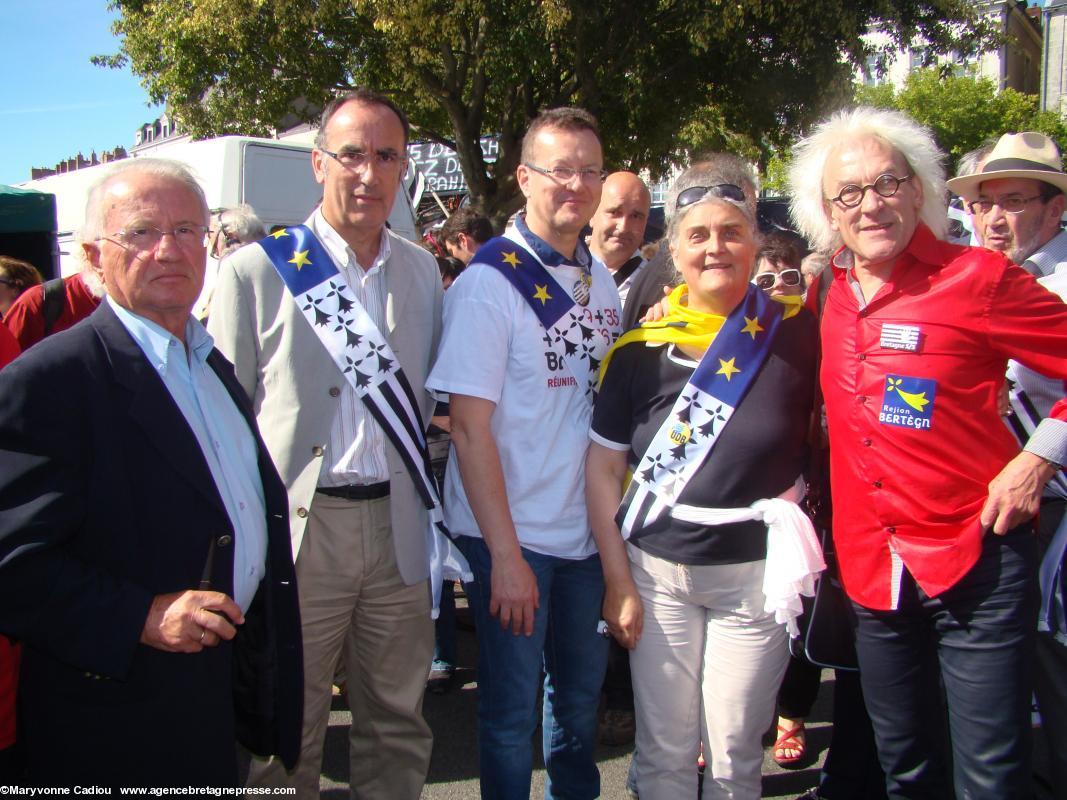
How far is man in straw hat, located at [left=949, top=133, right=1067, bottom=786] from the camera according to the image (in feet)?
7.98

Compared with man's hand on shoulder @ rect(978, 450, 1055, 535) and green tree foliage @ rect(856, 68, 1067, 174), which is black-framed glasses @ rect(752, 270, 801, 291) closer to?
man's hand on shoulder @ rect(978, 450, 1055, 535)

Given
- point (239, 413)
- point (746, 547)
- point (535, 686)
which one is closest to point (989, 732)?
point (746, 547)

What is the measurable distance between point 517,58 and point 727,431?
10126mm

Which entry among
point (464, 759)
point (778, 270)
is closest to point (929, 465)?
point (778, 270)

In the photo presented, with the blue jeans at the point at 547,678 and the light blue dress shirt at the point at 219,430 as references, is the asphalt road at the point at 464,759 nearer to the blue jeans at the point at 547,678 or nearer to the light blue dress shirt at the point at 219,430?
the blue jeans at the point at 547,678

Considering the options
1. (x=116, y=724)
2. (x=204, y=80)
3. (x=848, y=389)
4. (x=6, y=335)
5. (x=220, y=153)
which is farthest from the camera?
(x=204, y=80)

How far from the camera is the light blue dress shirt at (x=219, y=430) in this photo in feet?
5.84

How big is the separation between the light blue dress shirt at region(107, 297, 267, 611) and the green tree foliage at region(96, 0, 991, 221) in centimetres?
944

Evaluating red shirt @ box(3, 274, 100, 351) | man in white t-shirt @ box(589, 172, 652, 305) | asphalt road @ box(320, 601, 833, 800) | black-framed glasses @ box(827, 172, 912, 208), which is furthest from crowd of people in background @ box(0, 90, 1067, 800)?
red shirt @ box(3, 274, 100, 351)

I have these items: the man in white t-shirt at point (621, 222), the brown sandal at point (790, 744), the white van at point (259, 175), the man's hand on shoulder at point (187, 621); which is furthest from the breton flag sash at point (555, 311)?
the white van at point (259, 175)

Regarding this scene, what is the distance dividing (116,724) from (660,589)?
134cm

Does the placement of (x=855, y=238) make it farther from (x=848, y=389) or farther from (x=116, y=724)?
(x=116, y=724)

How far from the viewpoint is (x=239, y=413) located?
1.97 meters

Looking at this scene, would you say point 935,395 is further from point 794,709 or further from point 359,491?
point 794,709
